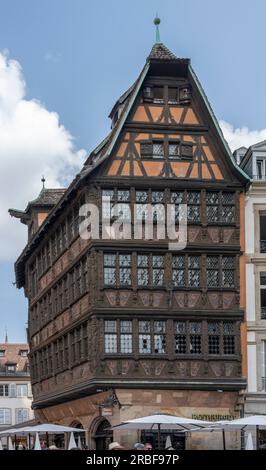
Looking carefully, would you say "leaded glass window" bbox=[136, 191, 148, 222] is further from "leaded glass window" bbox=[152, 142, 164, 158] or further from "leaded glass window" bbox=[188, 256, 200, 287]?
"leaded glass window" bbox=[188, 256, 200, 287]

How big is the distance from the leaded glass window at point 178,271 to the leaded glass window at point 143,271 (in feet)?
2.97

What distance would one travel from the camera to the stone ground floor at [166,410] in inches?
1162

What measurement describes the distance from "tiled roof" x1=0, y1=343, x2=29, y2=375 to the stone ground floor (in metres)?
53.8

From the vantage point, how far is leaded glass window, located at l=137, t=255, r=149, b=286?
98.9 ft

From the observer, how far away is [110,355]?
2953 cm

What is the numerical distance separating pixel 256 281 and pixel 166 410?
5326mm

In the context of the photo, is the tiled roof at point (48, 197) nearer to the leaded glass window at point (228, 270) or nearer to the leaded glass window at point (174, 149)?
the leaded glass window at point (174, 149)

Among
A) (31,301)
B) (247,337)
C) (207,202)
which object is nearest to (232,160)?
(207,202)

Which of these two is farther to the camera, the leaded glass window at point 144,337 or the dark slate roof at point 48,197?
the dark slate roof at point 48,197

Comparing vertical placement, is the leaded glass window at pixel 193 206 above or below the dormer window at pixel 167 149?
below

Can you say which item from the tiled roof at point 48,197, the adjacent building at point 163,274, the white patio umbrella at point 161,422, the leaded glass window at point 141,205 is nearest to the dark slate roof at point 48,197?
the tiled roof at point 48,197

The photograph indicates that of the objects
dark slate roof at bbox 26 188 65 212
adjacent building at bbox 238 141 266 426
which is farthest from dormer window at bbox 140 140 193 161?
dark slate roof at bbox 26 188 65 212
